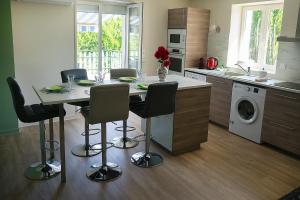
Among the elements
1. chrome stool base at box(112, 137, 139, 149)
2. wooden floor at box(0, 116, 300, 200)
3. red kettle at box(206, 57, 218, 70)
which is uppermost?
red kettle at box(206, 57, 218, 70)

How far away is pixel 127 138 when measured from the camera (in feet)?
12.9

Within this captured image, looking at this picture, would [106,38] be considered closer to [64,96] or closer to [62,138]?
[64,96]

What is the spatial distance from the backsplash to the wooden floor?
120 centimetres

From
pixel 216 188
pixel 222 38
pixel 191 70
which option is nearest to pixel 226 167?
pixel 216 188

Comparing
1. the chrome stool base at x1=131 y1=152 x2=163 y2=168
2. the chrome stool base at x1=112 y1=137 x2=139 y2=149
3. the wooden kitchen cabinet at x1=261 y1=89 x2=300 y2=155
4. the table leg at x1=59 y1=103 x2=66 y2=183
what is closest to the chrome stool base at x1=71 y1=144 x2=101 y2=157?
the chrome stool base at x1=112 y1=137 x2=139 y2=149

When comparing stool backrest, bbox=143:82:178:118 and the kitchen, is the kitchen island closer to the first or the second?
the kitchen

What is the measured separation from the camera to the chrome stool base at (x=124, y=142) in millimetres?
3742

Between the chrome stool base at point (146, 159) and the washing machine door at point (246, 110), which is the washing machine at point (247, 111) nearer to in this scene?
the washing machine door at point (246, 110)

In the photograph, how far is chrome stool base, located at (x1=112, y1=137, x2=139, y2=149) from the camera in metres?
3.74

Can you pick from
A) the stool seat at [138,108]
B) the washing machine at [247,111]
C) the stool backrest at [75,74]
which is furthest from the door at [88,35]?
the washing machine at [247,111]

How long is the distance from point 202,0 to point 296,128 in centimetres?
331

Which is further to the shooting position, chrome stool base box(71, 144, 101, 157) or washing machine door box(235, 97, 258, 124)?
washing machine door box(235, 97, 258, 124)

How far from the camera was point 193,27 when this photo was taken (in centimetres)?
521

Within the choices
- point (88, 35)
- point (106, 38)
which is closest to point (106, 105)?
point (88, 35)
